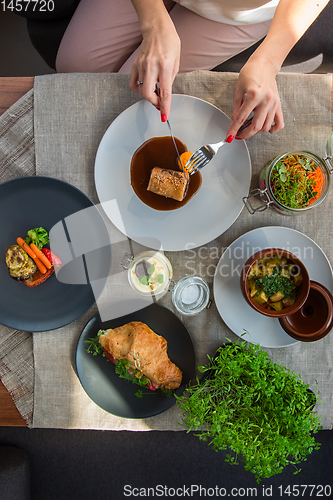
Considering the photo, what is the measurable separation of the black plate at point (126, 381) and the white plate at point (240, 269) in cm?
24

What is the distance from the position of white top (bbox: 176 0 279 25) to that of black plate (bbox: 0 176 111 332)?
3.47ft

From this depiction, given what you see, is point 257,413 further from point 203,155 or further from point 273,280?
point 203,155

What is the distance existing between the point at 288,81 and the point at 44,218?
1263 millimetres

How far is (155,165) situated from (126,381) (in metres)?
1.01

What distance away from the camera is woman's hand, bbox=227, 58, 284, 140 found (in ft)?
4.00

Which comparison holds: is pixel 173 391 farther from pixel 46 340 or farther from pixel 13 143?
pixel 13 143

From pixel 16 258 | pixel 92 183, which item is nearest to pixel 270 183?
pixel 92 183

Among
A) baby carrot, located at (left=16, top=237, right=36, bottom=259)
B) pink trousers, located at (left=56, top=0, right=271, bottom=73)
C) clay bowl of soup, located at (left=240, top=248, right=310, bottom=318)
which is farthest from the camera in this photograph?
pink trousers, located at (left=56, top=0, right=271, bottom=73)

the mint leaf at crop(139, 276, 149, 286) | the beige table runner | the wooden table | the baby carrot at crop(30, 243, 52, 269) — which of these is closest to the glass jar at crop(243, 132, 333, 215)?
the beige table runner

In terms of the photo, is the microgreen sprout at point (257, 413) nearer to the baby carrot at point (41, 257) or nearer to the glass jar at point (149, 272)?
the glass jar at point (149, 272)

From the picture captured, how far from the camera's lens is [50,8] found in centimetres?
174

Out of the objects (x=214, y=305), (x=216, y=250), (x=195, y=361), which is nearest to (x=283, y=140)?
(x=216, y=250)

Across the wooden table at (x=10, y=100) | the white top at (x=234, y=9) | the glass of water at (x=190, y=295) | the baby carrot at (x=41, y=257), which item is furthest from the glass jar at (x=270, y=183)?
the wooden table at (x=10, y=100)

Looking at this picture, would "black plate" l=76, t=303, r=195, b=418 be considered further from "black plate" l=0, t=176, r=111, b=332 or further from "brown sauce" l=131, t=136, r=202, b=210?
"brown sauce" l=131, t=136, r=202, b=210
